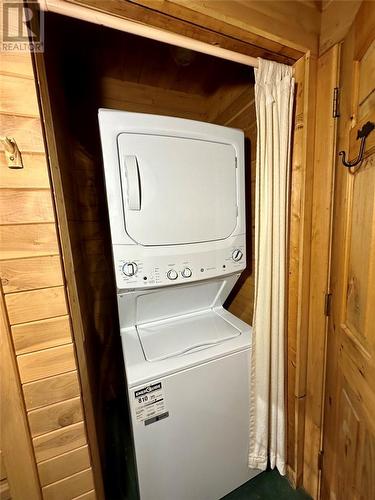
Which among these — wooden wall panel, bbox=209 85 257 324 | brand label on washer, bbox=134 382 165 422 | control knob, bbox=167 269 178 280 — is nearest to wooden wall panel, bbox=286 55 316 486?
wooden wall panel, bbox=209 85 257 324

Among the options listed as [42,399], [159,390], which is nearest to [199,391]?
[159,390]

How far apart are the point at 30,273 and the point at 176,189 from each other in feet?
2.33

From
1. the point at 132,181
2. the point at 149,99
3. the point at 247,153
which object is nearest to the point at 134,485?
the point at 132,181

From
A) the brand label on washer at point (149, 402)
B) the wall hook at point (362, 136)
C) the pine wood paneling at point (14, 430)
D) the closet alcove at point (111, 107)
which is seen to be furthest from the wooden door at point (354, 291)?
the pine wood paneling at point (14, 430)

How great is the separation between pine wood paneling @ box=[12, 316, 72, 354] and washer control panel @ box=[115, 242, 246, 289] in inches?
12.3

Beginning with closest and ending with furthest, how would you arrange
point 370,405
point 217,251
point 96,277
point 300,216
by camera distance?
point 370,405 → point 300,216 → point 217,251 → point 96,277

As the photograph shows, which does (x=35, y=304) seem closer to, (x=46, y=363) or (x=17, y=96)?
(x=46, y=363)

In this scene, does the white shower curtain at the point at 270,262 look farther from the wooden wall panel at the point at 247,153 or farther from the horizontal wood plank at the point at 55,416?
the horizontal wood plank at the point at 55,416

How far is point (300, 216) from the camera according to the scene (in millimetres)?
1108

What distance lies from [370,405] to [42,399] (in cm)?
113

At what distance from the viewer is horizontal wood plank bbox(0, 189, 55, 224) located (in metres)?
0.69

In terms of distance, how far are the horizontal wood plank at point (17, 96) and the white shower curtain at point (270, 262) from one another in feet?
2.95

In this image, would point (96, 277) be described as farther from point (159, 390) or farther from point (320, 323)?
point (320, 323)

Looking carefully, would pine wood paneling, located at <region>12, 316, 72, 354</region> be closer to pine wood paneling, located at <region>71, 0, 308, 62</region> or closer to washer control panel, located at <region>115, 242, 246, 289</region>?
washer control panel, located at <region>115, 242, 246, 289</region>
